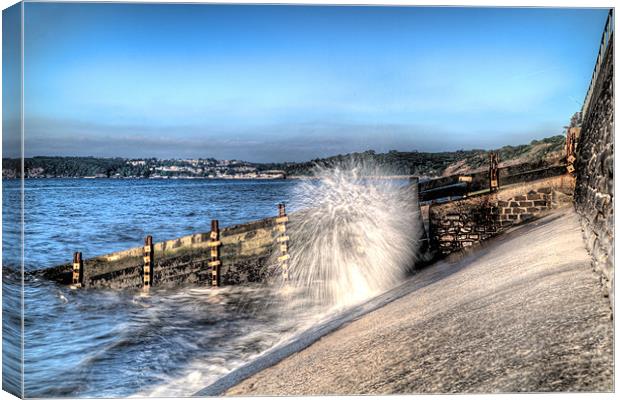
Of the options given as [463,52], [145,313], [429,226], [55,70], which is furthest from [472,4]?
[145,313]

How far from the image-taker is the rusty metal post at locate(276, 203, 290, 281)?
6.02m

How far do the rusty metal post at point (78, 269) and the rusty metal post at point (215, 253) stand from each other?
115 centimetres

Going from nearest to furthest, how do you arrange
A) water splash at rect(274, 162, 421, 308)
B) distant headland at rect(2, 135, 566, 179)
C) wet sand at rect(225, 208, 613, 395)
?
wet sand at rect(225, 208, 613, 395), distant headland at rect(2, 135, 566, 179), water splash at rect(274, 162, 421, 308)

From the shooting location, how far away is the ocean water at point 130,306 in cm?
507

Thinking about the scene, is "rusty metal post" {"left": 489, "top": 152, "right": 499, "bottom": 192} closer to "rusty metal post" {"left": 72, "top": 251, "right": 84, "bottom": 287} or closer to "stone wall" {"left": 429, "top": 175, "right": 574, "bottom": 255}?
"stone wall" {"left": 429, "top": 175, "right": 574, "bottom": 255}

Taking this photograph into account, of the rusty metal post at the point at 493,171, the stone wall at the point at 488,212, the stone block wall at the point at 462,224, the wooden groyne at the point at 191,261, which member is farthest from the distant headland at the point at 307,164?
the wooden groyne at the point at 191,261

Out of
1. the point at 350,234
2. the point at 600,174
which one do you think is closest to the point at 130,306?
the point at 350,234

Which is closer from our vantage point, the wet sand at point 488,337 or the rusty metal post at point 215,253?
the wet sand at point 488,337

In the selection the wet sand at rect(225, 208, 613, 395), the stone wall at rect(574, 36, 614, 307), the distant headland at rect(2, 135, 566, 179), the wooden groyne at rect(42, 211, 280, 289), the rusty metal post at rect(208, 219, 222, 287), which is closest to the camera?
the wet sand at rect(225, 208, 613, 395)

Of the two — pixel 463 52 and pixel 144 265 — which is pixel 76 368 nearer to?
pixel 144 265

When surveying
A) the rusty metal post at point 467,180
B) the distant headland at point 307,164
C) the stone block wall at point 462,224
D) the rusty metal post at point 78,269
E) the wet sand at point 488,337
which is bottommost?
the wet sand at point 488,337

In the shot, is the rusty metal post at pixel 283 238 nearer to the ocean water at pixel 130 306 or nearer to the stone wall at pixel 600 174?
the ocean water at pixel 130 306

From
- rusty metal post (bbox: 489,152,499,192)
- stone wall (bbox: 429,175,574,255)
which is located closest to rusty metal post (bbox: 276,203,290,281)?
stone wall (bbox: 429,175,574,255)

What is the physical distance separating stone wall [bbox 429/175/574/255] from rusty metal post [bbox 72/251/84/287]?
301 centimetres
